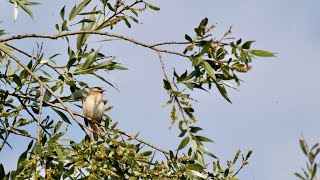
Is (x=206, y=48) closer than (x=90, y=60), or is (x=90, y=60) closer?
(x=206, y=48)

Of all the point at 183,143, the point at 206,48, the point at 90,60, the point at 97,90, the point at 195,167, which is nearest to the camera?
the point at 206,48

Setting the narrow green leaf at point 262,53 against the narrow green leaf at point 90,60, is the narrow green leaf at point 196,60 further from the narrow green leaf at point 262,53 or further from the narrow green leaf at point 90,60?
the narrow green leaf at point 90,60

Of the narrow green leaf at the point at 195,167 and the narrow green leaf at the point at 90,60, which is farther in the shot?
the narrow green leaf at the point at 90,60

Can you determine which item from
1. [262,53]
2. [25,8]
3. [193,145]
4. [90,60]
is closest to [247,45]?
[262,53]

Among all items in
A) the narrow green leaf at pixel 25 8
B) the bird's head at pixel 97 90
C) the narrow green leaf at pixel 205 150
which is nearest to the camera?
the narrow green leaf at pixel 205 150

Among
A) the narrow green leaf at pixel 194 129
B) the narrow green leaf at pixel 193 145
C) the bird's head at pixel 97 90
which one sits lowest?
the narrow green leaf at pixel 193 145

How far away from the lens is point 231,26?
4.83 meters

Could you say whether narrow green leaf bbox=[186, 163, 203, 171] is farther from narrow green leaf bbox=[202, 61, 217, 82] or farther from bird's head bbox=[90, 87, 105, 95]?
bird's head bbox=[90, 87, 105, 95]

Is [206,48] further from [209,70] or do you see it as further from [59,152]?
[59,152]

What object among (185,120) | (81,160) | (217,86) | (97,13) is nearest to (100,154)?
(81,160)

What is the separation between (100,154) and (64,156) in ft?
1.57

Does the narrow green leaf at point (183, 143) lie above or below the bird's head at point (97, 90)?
below

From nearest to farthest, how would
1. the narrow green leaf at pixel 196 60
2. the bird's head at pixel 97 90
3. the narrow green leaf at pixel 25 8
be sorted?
the narrow green leaf at pixel 196 60, the narrow green leaf at pixel 25 8, the bird's head at pixel 97 90

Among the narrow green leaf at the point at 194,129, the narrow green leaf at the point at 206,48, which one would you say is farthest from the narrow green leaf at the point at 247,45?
the narrow green leaf at the point at 194,129
